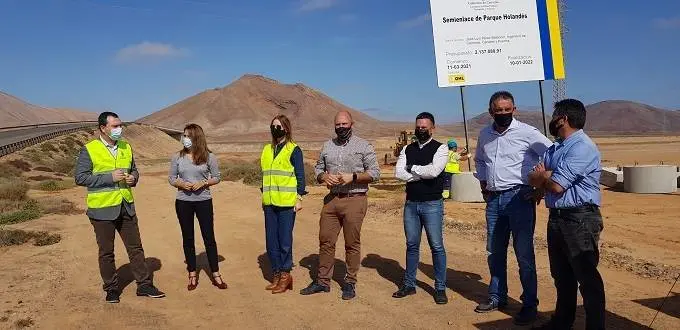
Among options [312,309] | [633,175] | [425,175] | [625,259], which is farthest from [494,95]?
[633,175]

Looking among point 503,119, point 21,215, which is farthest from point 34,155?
point 503,119

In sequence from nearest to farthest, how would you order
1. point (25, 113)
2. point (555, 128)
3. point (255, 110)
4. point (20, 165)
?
point (555, 128), point (20, 165), point (255, 110), point (25, 113)

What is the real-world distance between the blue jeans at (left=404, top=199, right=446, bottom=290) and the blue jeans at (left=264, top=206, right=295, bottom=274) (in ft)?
4.32

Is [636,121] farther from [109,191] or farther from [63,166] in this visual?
[109,191]

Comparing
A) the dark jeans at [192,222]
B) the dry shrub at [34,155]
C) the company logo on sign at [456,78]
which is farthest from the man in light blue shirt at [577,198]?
the dry shrub at [34,155]

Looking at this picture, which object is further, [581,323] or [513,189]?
[513,189]

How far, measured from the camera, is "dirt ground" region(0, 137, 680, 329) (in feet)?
16.7

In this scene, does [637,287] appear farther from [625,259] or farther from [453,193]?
[453,193]

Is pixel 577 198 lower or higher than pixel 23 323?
higher

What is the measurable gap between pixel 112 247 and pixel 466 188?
9592 mm

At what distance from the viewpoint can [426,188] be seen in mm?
5324

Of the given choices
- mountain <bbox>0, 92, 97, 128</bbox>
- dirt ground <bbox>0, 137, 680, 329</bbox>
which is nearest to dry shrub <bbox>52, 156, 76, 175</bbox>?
dirt ground <bbox>0, 137, 680, 329</bbox>

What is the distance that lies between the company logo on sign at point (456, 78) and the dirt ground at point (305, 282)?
133 inches

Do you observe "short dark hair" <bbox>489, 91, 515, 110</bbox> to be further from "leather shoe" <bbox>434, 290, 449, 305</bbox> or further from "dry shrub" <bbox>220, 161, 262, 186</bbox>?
"dry shrub" <bbox>220, 161, 262, 186</bbox>
